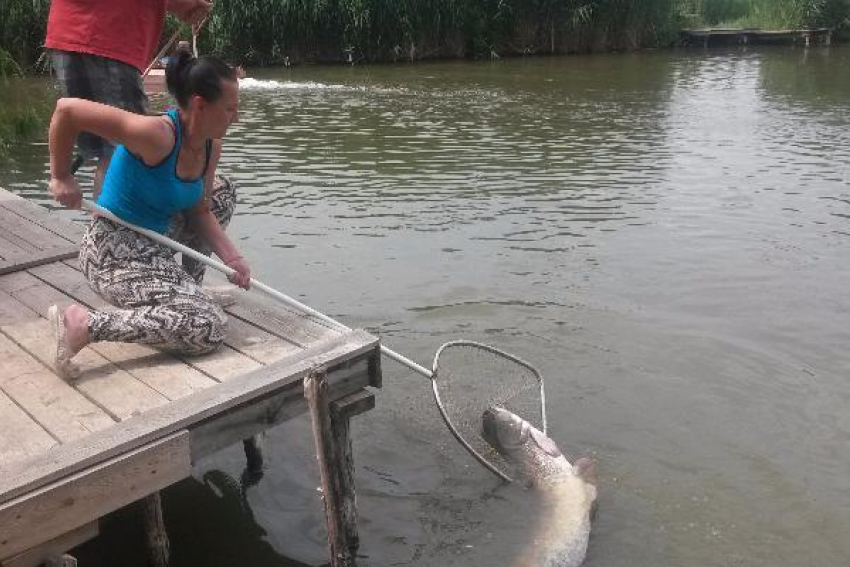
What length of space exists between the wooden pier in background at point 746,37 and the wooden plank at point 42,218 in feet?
100.0

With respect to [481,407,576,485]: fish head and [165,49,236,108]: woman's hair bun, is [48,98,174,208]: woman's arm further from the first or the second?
[481,407,576,485]: fish head

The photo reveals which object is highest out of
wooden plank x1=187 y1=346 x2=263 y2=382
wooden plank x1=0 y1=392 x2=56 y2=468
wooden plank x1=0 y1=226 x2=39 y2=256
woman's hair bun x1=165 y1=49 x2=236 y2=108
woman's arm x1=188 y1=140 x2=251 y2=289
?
woman's hair bun x1=165 y1=49 x2=236 y2=108

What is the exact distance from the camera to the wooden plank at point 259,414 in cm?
350

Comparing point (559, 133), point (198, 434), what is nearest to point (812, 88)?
point (559, 133)

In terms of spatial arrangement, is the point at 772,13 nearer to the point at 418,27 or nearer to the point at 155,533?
the point at 418,27

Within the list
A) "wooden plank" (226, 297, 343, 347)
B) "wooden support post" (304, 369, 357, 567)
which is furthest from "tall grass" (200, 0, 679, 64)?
"wooden support post" (304, 369, 357, 567)

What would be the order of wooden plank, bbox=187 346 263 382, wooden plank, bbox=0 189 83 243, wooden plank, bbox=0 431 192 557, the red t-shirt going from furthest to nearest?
wooden plank, bbox=0 189 83 243
the red t-shirt
wooden plank, bbox=187 346 263 382
wooden plank, bbox=0 431 192 557

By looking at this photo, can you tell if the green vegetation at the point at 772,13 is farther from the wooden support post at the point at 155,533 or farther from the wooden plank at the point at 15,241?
the wooden support post at the point at 155,533

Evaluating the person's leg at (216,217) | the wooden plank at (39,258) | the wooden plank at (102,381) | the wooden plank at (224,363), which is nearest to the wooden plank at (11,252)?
the wooden plank at (39,258)

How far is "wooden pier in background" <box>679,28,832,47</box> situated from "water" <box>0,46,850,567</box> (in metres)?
17.5

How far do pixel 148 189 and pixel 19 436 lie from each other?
123cm

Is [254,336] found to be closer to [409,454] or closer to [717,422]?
[409,454]

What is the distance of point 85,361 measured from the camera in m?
3.96

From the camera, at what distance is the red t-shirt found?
4.80 meters
